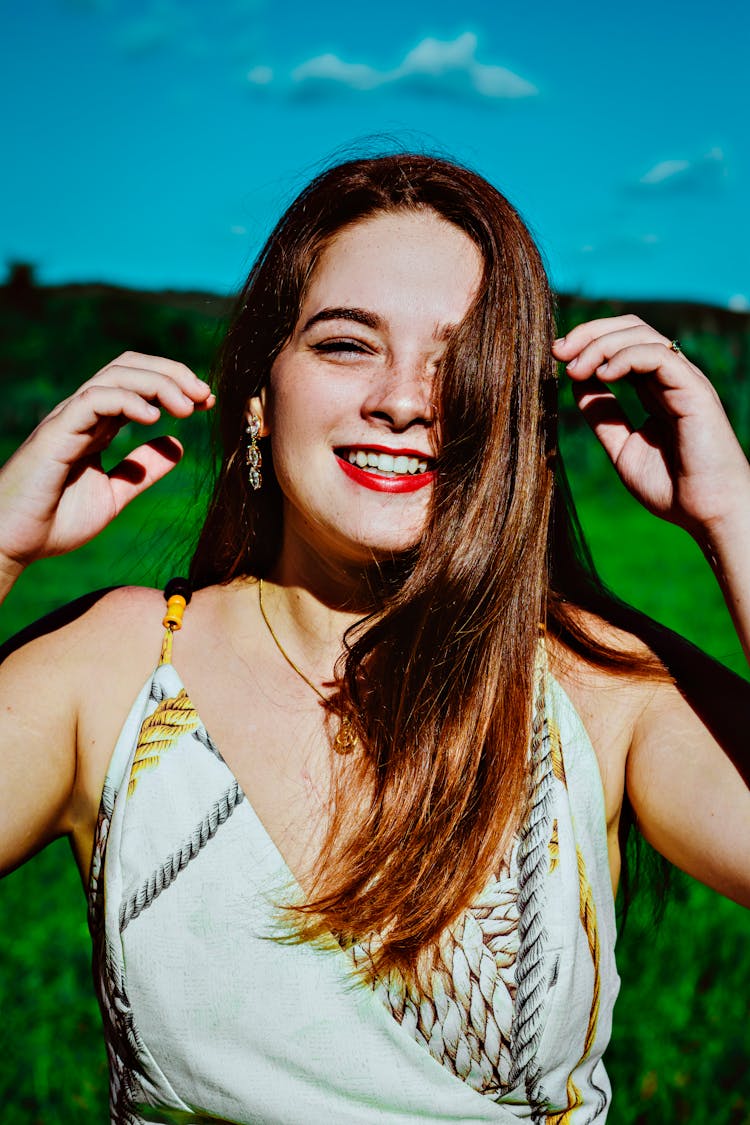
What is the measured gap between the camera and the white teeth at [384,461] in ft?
6.48

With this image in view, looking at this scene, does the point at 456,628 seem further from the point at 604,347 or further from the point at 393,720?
the point at 604,347

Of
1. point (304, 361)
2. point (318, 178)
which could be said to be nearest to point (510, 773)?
point (304, 361)

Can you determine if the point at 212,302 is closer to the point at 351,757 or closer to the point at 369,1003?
the point at 351,757

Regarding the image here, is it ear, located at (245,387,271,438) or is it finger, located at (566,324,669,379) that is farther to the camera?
ear, located at (245,387,271,438)

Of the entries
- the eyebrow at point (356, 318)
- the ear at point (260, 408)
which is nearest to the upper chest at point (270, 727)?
the ear at point (260, 408)

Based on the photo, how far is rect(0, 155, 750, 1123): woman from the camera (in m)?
1.82

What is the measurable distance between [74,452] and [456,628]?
769 millimetres

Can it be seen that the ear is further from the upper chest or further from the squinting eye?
the upper chest

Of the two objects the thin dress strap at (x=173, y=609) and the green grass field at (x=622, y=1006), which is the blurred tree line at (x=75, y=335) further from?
the thin dress strap at (x=173, y=609)

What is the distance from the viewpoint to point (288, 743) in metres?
2.08

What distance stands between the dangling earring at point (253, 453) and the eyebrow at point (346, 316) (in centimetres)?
29

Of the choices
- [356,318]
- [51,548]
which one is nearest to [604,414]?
[356,318]

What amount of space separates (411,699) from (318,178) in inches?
45.0

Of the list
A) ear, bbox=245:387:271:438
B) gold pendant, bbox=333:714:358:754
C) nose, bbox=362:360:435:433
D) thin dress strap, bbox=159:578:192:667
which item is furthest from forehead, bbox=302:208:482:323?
gold pendant, bbox=333:714:358:754
